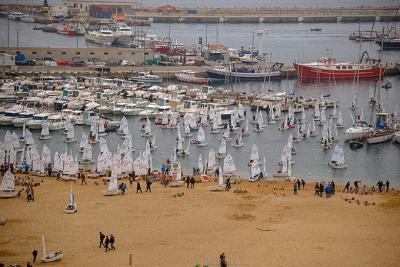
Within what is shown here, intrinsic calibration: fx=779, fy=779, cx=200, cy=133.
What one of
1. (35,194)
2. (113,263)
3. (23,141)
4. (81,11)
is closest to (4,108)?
(23,141)

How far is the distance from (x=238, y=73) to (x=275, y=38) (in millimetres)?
44989

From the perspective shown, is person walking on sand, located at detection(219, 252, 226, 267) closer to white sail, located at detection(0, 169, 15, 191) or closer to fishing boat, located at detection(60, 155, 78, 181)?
white sail, located at detection(0, 169, 15, 191)

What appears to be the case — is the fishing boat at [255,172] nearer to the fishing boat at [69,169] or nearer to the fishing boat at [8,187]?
the fishing boat at [69,169]

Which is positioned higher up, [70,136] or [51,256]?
[70,136]

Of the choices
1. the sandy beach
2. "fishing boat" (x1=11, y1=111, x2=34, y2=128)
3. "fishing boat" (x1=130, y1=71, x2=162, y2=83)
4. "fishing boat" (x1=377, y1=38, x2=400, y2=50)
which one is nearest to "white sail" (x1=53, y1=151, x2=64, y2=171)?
the sandy beach

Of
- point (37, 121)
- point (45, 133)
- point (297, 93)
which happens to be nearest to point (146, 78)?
point (297, 93)

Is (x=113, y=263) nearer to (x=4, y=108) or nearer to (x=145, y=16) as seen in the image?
(x=4, y=108)

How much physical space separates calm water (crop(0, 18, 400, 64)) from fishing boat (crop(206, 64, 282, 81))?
14587 millimetres

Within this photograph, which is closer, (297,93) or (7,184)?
(7,184)

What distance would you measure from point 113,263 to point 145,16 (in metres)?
113

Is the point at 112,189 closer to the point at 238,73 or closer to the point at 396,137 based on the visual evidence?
the point at 396,137

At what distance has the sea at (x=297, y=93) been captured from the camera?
37312mm

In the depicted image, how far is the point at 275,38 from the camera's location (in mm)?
112000

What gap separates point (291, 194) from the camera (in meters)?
29.8
